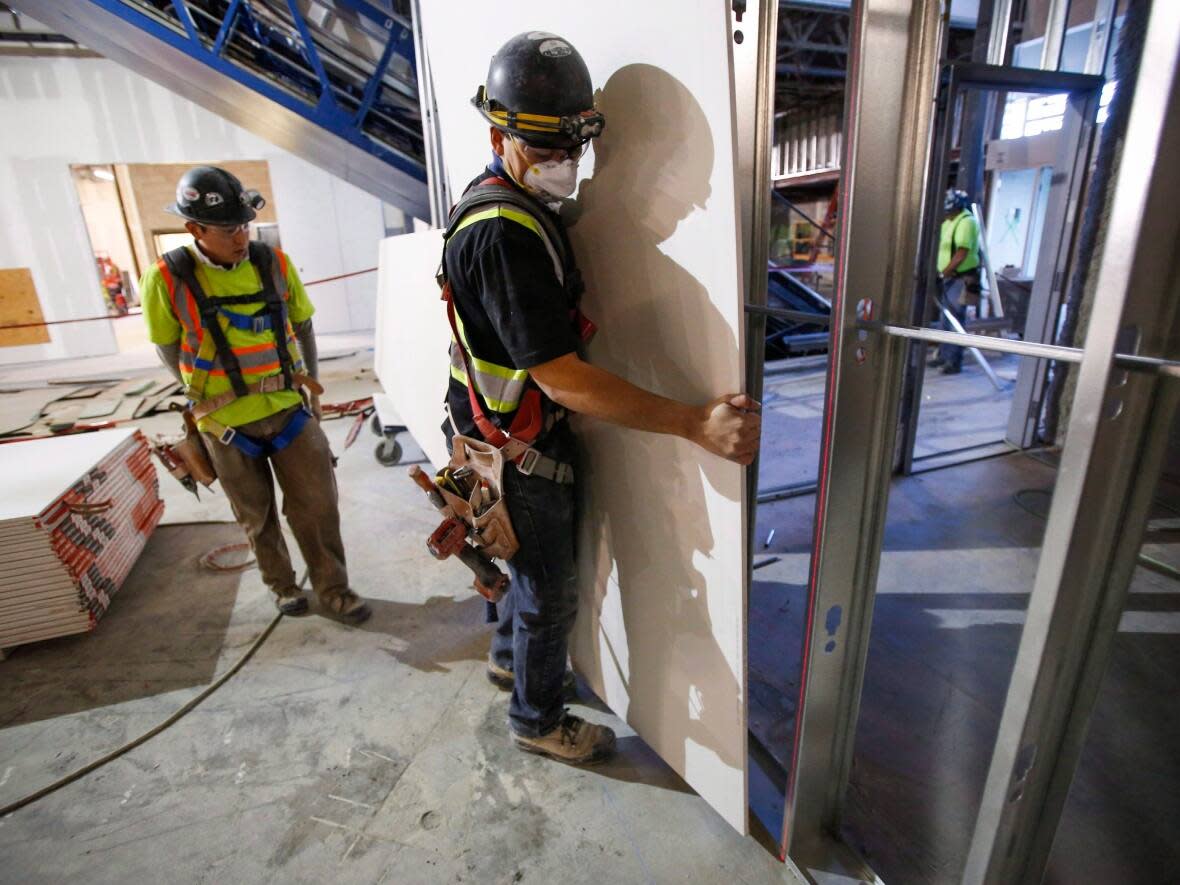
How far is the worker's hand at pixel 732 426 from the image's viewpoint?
1.23 metres

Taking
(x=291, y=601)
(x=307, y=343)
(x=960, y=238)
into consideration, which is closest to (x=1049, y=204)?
(x=960, y=238)

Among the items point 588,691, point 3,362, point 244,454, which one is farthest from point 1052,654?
point 3,362

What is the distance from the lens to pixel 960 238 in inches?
206

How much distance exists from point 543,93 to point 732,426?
2.47ft

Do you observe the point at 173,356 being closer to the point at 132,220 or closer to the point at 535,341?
the point at 535,341

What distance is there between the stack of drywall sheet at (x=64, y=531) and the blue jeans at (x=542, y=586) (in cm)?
190

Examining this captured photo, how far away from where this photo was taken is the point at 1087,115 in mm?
Answer: 3508

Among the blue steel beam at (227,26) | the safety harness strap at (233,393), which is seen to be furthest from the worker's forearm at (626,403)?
the blue steel beam at (227,26)

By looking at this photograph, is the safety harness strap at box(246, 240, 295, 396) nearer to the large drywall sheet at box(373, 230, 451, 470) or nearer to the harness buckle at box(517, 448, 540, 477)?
the large drywall sheet at box(373, 230, 451, 470)

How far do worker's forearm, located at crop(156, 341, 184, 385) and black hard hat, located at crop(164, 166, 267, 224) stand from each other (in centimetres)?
47

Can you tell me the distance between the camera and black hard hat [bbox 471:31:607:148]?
49.4 inches

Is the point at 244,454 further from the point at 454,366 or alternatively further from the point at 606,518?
the point at 606,518

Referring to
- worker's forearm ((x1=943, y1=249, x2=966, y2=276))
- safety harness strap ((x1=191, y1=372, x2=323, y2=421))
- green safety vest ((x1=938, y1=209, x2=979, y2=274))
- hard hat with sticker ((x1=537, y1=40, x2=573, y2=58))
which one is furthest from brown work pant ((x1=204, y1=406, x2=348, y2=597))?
worker's forearm ((x1=943, y1=249, x2=966, y2=276))

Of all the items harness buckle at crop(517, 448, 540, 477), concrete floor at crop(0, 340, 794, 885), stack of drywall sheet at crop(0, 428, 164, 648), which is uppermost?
harness buckle at crop(517, 448, 540, 477)
